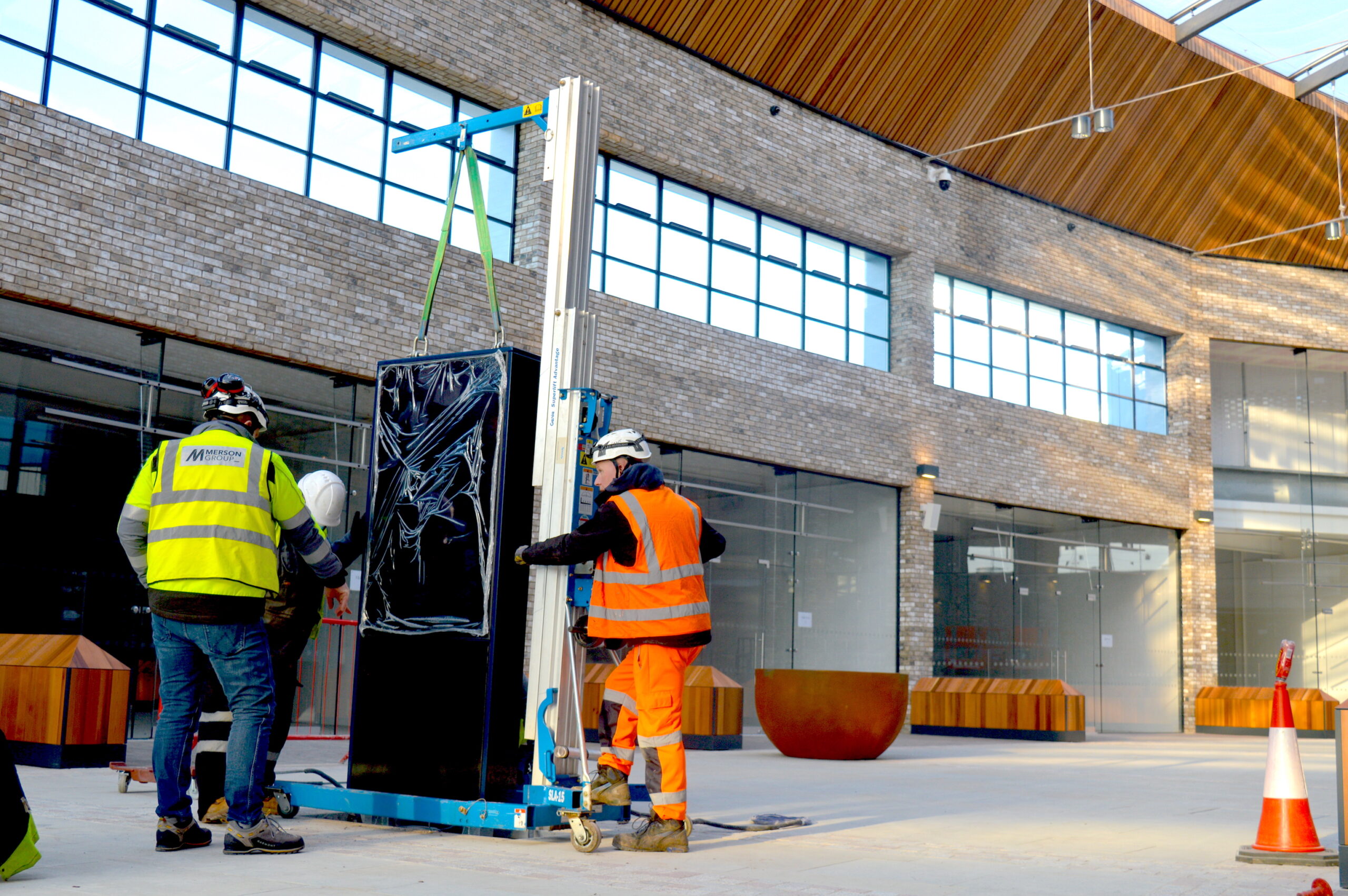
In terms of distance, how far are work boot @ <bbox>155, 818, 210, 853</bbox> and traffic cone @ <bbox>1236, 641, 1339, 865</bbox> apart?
4247mm

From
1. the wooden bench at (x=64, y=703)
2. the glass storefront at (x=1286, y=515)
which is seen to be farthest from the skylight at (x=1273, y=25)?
the wooden bench at (x=64, y=703)

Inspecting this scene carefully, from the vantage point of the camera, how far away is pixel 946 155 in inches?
757

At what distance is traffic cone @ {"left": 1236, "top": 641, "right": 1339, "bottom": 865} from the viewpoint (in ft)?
17.1

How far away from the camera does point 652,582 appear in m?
5.29

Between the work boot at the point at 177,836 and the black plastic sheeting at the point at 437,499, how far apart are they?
129 cm

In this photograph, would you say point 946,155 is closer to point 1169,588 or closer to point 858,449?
point 858,449

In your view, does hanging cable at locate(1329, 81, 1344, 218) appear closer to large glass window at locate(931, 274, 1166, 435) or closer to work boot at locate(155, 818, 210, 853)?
large glass window at locate(931, 274, 1166, 435)

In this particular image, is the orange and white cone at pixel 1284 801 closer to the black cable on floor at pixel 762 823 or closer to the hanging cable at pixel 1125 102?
the black cable on floor at pixel 762 823

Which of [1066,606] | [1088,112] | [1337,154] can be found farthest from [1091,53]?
Answer: [1066,606]

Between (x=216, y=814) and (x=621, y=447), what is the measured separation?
243cm

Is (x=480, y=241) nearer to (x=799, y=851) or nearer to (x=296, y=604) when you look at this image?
(x=296, y=604)

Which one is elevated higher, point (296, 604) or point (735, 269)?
point (735, 269)

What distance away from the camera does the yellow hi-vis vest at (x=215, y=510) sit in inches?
185

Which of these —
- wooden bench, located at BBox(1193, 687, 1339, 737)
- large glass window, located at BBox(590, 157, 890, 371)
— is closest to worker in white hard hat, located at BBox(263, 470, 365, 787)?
large glass window, located at BBox(590, 157, 890, 371)
